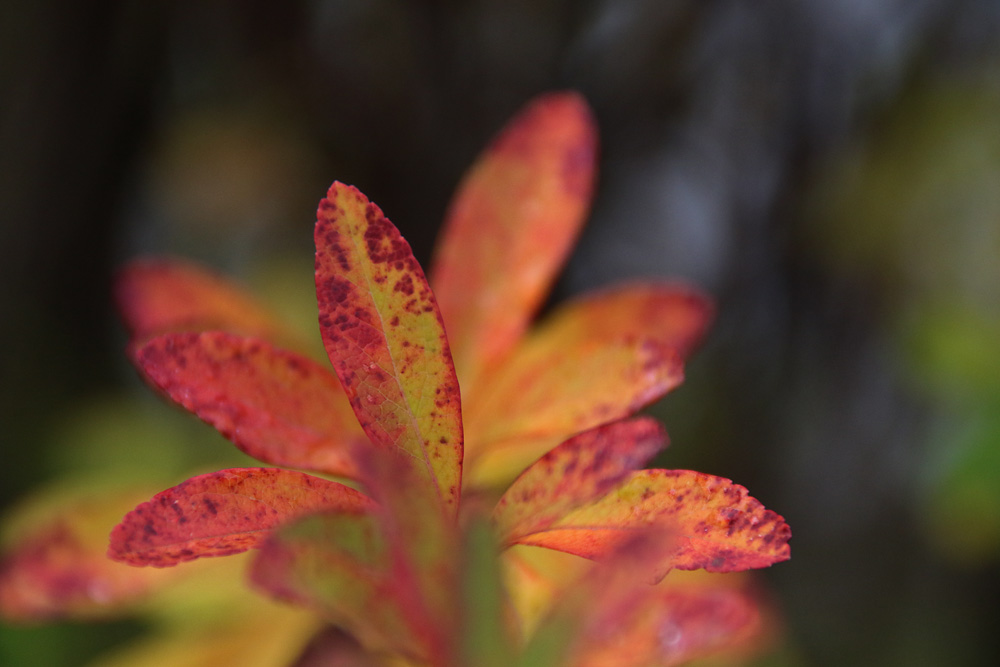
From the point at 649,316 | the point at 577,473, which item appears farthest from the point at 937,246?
the point at 577,473

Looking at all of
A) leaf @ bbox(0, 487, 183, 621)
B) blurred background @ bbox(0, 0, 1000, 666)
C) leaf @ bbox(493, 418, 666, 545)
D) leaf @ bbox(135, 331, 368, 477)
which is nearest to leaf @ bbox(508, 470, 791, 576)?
leaf @ bbox(493, 418, 666, 545)

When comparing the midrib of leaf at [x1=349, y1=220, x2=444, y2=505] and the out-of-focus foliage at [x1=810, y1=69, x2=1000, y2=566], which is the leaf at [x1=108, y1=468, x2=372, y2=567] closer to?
the midrib of leaf at [x1=349, y1=220, x2=444, y2=505]

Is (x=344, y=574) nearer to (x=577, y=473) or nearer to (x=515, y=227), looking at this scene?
(x=577, y=473)

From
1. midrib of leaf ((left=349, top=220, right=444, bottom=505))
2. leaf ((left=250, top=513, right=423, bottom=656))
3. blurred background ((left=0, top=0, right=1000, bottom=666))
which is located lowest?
leaf ((left=250, top=513, right=423, bottom=656))

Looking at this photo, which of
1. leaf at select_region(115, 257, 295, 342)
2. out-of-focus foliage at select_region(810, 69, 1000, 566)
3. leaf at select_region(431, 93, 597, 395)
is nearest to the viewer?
leaf at select_region(431, 93, 597, 395)

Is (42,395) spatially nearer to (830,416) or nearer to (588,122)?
(588,122)

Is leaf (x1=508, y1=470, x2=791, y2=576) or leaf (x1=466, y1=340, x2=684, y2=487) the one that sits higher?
leaf (x1=466, y1=340, x2=684, y2=487)
